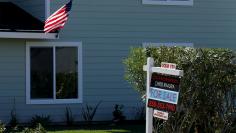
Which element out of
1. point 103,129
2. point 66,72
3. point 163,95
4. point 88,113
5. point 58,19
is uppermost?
point 58,19

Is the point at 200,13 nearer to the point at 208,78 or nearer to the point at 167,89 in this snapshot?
the point at 208,78

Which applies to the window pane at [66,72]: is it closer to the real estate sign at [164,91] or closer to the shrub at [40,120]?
the shrub at [40,120]

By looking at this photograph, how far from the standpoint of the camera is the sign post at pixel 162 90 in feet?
28.5

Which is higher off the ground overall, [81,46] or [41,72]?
[81,46]

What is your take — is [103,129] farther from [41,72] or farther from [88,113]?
[41,72]

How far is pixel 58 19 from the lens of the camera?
51.3 ft

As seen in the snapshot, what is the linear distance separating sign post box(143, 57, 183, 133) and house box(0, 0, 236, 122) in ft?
25.9

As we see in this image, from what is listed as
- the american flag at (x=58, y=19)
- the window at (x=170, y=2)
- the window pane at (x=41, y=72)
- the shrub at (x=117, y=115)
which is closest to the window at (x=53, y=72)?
the window pane at (x=41, y=72)

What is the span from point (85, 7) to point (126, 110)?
3.32 meters

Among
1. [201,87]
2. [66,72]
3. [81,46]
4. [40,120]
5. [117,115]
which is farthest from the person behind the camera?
[117,115]

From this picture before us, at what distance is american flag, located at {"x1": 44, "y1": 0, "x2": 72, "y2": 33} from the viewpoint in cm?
1543

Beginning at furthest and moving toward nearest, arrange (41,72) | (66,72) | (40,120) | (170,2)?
(170,2), (66,72), (41,72), (40,120)

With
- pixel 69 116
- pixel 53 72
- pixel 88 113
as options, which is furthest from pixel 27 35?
pixel 88 113

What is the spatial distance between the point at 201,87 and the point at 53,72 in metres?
7.15
